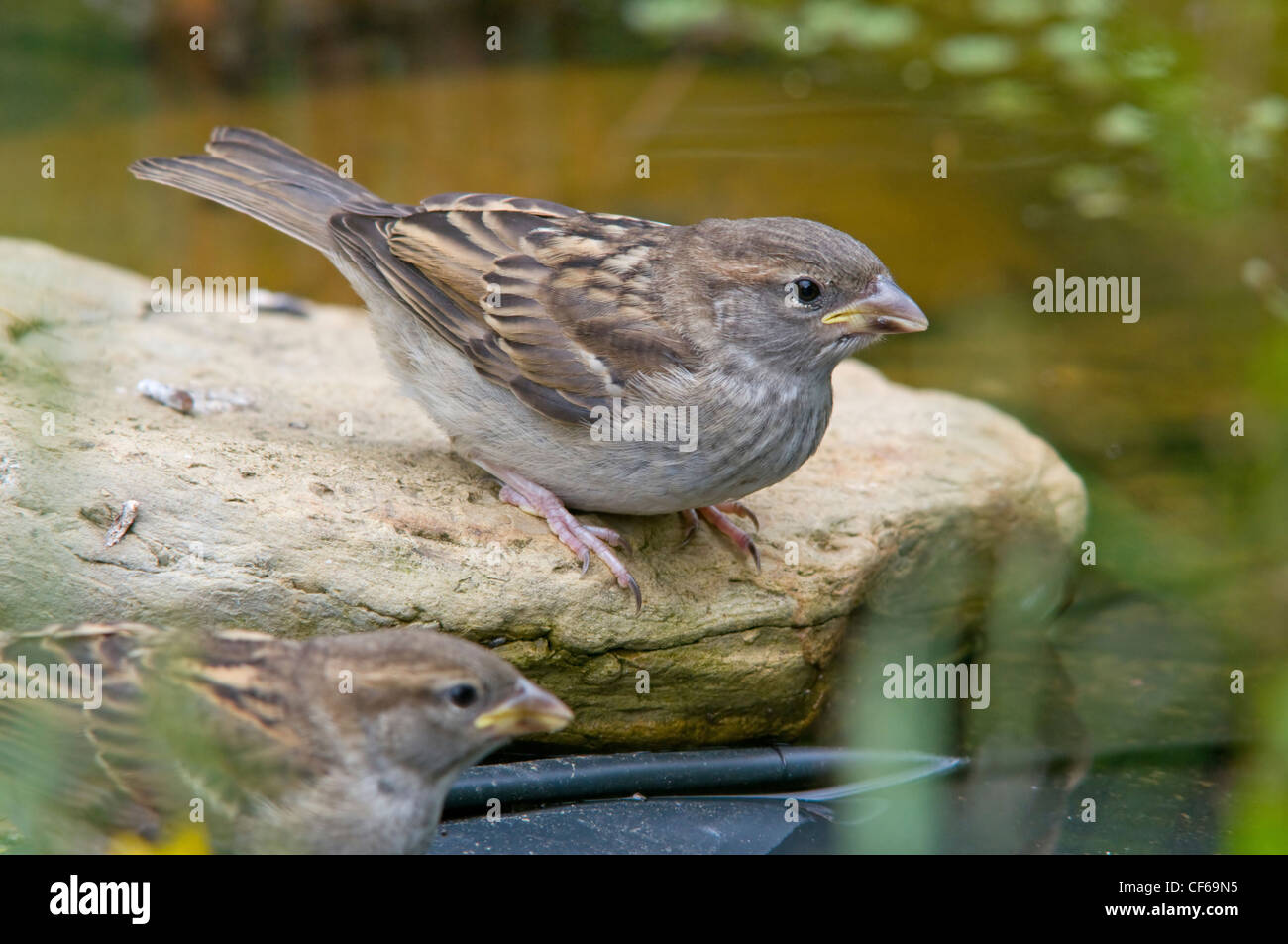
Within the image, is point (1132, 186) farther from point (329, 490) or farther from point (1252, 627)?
point (329, 490)

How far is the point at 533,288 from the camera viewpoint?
15.1 ft

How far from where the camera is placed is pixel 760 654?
444 cm

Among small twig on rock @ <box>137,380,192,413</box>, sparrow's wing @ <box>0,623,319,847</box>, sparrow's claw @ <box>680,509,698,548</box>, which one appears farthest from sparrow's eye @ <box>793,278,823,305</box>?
small twig on rock @ <box>137,380,192,413</box>

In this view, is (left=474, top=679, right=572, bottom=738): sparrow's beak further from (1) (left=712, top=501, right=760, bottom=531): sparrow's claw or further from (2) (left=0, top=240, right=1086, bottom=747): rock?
(1) (left=712, top=501, right=760, bottom=531): sparrow's claw

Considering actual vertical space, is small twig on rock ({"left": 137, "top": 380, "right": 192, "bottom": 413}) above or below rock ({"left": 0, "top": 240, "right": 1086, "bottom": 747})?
above

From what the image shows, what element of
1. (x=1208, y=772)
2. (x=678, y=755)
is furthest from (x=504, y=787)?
(x=1208, y=772)

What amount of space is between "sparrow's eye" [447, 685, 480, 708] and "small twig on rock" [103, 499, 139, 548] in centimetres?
131

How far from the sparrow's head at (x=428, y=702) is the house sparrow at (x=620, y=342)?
121 cm

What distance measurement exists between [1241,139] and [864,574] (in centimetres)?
545

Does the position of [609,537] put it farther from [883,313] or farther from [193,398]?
[193,398]

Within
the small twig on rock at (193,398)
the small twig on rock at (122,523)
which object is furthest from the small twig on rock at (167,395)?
the small twig on rock at (122,523)

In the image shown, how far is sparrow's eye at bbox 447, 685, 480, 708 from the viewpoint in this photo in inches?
121

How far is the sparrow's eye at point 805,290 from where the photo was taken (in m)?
4.31

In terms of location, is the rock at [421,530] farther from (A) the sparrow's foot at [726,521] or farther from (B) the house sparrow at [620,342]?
(B) the house sparrow at [620,342]
